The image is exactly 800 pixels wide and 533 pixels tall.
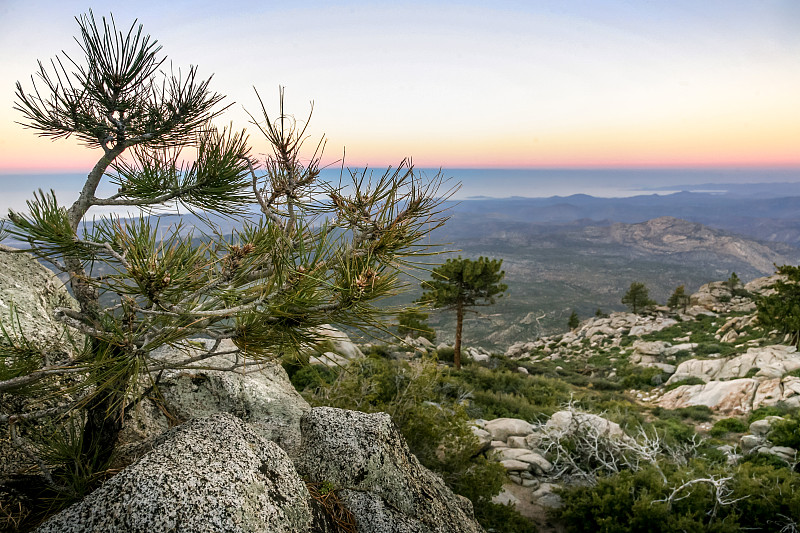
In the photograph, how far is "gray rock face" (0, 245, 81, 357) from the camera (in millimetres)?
3533

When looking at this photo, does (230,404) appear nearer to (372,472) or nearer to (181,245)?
(372,472)

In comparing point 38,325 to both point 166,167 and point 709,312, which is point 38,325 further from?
point 709,312

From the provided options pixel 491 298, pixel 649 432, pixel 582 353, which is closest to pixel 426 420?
pixel 649 432

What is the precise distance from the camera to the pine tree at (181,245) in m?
2.35

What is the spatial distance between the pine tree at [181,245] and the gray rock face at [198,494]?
50 cm

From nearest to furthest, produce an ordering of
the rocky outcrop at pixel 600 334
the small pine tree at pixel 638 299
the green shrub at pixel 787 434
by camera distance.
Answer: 1. the green shrub at pixel 787 434
2. the rocky outcrop at pixel 600 334
3. the small pine tree at pixel 638 299

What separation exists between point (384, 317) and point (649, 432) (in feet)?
44.4

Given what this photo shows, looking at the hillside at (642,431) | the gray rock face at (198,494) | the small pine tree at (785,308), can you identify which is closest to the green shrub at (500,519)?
the hillside at (642,431)

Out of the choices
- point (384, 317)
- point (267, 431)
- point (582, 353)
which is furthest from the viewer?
point (582, 353)

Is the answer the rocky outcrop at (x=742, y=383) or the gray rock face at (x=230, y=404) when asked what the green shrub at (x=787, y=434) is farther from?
the gray rock face at (x=230, y=404)

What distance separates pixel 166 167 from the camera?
3.49 meters

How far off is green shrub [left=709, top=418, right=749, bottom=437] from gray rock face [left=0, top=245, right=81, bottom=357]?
58.9 ft

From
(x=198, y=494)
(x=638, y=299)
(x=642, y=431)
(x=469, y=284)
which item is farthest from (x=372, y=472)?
(x=638, y=299)

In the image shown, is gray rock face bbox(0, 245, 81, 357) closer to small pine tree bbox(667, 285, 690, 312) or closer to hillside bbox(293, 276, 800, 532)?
hillside bbox(293, 276, 800, 532)
